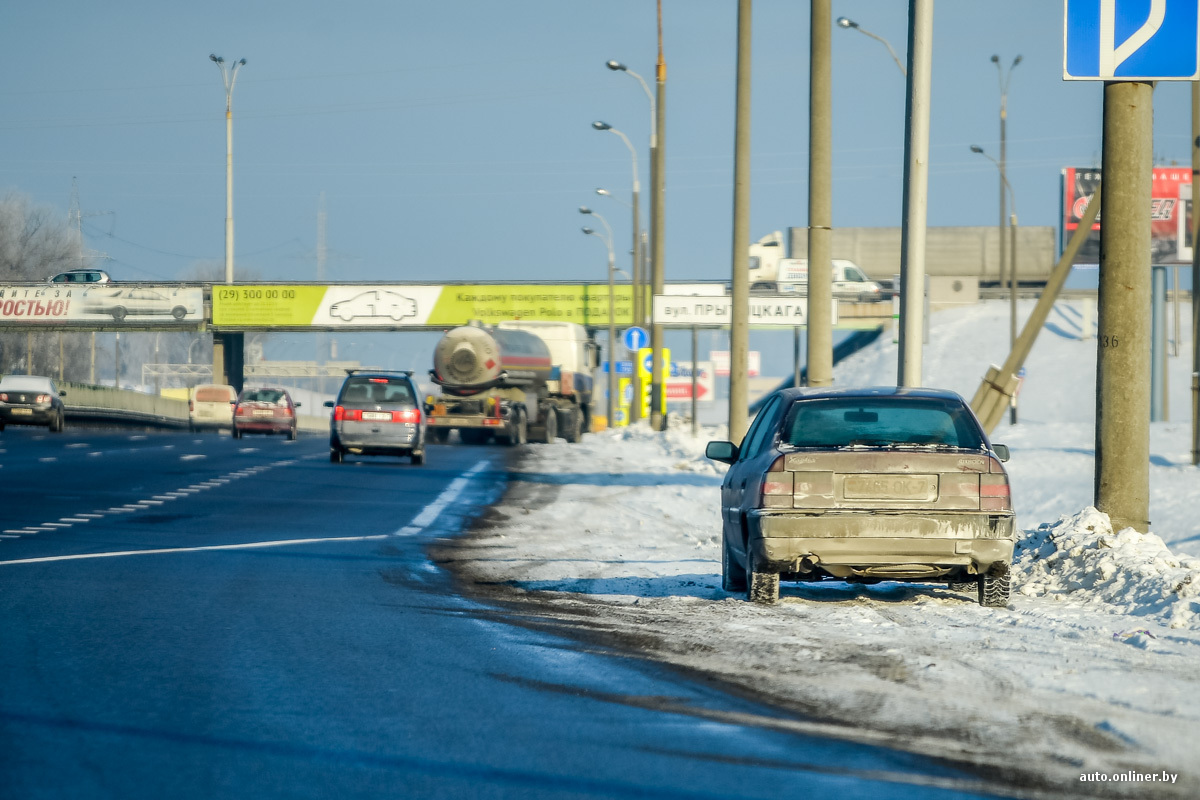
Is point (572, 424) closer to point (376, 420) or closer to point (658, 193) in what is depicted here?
point (658, 193)

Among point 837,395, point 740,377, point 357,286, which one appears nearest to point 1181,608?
point 837,395

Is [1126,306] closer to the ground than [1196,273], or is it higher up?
closer to the ground

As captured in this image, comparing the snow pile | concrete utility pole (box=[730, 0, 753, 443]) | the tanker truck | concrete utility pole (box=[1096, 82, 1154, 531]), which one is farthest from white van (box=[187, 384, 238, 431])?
concrete utility pole (box=[1096, 82, 1154, 531])

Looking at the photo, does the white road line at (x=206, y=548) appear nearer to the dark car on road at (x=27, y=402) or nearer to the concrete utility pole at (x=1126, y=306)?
the concrete utility pole at (x=1126, y=306)

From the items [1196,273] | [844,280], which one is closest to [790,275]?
[844,280]

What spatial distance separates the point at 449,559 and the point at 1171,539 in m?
12.5

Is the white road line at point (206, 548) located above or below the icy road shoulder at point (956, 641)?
below

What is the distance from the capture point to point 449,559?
14.4m

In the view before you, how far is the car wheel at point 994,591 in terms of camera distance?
10461mm

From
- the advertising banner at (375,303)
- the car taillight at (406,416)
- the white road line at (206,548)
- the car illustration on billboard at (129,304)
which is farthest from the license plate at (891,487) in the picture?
the car illustration on billboard at (129,304)

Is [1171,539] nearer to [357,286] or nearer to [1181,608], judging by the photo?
[1181,608]

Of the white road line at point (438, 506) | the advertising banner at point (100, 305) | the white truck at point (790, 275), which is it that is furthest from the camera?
the white truck at point (790, 275)

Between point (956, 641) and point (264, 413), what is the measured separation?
140 ft

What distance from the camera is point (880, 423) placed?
1091 centimetres
